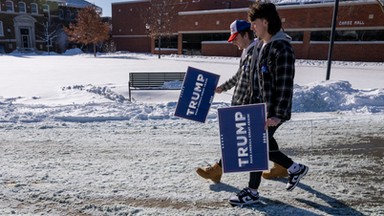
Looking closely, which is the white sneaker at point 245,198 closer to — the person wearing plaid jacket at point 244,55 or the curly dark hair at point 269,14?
the person wearing plaid jacket at point 244,55

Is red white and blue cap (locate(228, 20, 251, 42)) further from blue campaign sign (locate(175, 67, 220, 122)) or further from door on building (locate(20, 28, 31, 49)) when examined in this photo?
door on building (locate(20, 28, 31, 49))

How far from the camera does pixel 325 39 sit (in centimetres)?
2756

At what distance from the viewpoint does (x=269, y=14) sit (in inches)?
106

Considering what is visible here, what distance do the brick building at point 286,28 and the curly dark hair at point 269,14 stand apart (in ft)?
54.8

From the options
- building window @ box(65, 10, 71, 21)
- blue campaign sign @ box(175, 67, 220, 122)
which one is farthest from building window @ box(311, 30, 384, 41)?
building window @ box(65, 10, 71, 21)

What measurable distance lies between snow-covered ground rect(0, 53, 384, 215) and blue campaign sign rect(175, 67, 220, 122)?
83cm

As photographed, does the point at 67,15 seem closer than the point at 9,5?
No

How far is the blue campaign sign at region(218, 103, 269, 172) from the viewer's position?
2.74m

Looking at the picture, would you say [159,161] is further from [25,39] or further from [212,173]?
[25,39]

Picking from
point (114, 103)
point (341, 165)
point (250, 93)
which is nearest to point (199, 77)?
point (250, 93)

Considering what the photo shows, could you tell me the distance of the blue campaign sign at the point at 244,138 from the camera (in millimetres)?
2740

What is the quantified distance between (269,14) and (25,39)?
5901 centimetres

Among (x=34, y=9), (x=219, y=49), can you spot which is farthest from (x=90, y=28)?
(x=219, y=49)

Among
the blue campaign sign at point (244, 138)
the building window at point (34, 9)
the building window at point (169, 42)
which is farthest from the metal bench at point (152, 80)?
the building window at point (34, 9)
